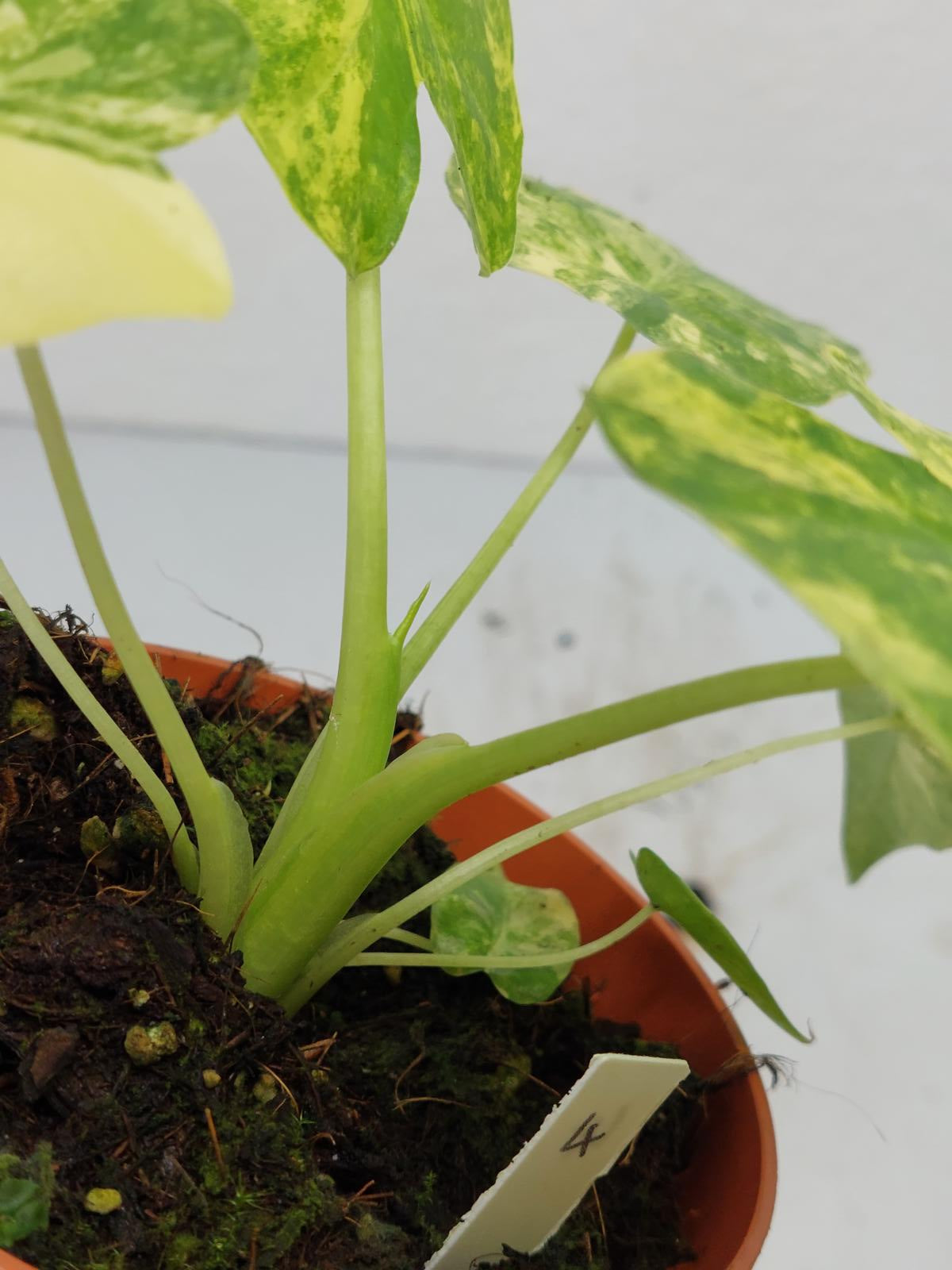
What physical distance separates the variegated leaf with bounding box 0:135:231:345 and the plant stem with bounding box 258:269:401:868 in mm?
205

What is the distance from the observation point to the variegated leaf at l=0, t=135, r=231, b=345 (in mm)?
234

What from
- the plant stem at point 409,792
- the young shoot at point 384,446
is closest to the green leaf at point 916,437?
the young shoot at point 384,446

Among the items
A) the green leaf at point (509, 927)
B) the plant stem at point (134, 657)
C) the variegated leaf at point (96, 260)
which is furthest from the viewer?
the green leaf at point (509, 927)

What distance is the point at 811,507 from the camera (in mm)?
277

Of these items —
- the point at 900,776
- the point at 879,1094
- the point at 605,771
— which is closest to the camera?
the point at 900,776

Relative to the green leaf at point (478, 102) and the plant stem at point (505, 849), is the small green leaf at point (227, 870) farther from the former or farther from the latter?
the green leaf at point (478, 102)

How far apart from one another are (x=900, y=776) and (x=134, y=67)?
0.44 meters

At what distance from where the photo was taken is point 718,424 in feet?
0.94

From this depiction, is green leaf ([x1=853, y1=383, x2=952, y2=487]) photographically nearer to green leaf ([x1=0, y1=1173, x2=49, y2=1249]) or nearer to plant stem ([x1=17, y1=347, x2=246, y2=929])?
plant stem ([x1=17, y1=347, x2=246, y2=929])

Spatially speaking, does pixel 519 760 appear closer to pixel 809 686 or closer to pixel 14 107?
pixel 809 686

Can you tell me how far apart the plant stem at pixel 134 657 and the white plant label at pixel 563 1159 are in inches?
6.5

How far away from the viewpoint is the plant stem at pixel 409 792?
336mm

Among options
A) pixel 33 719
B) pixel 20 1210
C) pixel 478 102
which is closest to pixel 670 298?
pixel 478 102

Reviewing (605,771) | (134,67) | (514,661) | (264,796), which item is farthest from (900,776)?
(514,661)
